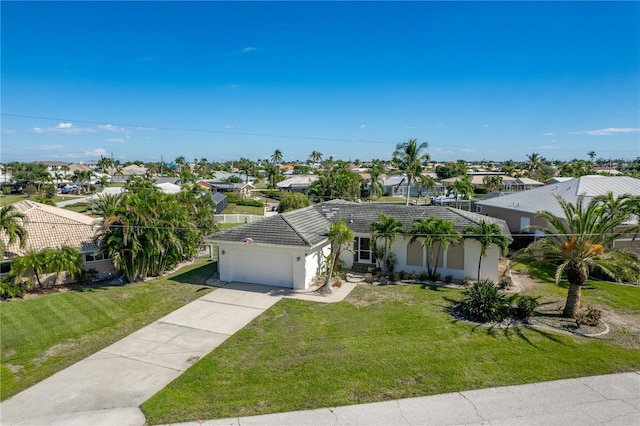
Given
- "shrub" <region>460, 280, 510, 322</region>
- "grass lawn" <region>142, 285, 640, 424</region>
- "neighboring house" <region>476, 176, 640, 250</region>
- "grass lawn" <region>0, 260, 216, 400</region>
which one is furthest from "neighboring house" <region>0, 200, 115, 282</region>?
"neighboring house" <region>476, 176, 640, 250</region>

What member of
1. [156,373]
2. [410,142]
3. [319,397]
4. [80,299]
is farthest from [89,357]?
[410,142]

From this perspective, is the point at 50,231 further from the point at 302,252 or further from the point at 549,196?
the point at 549,196

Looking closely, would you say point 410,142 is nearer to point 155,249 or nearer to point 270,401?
point 155,249

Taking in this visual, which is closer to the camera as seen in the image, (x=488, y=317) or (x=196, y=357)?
(x=196, y=357)

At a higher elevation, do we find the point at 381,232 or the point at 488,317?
the point at 381,232

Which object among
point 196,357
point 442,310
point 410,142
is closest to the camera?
point 196,357

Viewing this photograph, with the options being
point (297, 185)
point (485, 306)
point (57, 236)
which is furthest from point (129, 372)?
point (297, 185)

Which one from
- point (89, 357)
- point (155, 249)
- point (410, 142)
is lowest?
point (89, 357)
